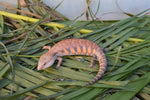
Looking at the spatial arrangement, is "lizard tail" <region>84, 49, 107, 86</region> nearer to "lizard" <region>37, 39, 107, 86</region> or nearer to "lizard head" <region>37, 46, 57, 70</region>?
"lizard" <region>37, 39, 107, 86</region>

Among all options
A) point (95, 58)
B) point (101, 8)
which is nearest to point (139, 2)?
point (101, 8)

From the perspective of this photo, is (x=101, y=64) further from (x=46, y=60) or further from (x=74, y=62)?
(x=46, y=60)

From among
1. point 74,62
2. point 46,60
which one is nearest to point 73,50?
point 74,62

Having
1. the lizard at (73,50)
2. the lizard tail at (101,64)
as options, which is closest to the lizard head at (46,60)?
the lizard at (73,50)

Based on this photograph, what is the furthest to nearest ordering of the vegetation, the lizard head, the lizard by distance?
the lizard
the lizard head
the vegetation

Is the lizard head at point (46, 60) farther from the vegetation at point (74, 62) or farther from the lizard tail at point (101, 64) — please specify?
the lizard tail at point (101, 64)

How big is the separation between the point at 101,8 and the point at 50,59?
1.08m

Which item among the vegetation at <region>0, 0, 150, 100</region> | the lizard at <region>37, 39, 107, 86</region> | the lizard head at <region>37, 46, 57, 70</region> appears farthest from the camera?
the lizard at <region>37, 39, 107, 86</region>

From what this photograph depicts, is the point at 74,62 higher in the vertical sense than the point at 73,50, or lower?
lower

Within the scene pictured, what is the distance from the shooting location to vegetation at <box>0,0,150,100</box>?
1.15 meters

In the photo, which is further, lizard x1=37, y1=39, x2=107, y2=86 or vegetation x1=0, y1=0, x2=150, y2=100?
lizard x1=37, y1=39, x2=107, y2=86

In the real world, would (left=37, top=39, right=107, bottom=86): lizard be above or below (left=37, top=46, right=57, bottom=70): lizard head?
above

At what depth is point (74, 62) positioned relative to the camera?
1.39 meters

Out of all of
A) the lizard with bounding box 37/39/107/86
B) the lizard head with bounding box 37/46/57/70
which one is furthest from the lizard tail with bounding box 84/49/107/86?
the lizard head with bounding box 37/46/57/70
